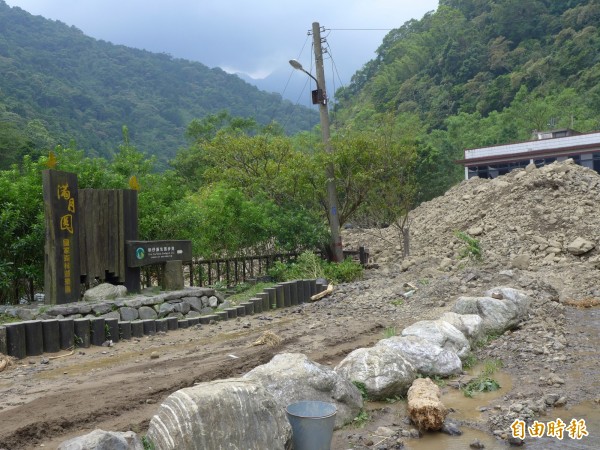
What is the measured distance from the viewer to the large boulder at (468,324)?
8.29 metres

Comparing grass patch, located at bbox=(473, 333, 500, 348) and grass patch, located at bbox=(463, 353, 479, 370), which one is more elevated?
grass patch, located at bbox=(473, 333, 500, 348)

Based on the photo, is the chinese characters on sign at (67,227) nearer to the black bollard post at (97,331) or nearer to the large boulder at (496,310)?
the black bollard post at (97,331)

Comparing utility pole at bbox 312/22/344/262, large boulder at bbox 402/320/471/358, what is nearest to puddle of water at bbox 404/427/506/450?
large boulder at bbox 402/320/471/358

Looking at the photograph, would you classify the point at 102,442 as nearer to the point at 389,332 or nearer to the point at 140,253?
the point at 389,332

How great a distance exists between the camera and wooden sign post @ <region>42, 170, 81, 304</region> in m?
9.03

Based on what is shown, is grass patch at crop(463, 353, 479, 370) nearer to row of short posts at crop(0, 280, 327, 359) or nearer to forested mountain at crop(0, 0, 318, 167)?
row of short posts at crop(0, 280, 327, 359)

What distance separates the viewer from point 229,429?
13.4 feet

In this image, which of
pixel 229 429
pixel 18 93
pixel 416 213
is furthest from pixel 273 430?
pixel 18 93

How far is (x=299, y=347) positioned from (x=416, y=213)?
17.8m

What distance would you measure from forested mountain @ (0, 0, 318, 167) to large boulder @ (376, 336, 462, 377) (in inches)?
1024

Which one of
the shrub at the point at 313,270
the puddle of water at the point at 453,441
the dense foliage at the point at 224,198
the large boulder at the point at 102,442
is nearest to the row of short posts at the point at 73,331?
the dense foliage at the point at 224,198

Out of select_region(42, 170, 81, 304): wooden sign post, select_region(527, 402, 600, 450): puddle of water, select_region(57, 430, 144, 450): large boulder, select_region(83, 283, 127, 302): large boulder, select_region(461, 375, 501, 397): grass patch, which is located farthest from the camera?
select_region(83, 283, 127, 302): large boulder

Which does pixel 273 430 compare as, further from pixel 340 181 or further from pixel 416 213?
pixel 416 213

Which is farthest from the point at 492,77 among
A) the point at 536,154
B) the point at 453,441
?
the point at 453,441
